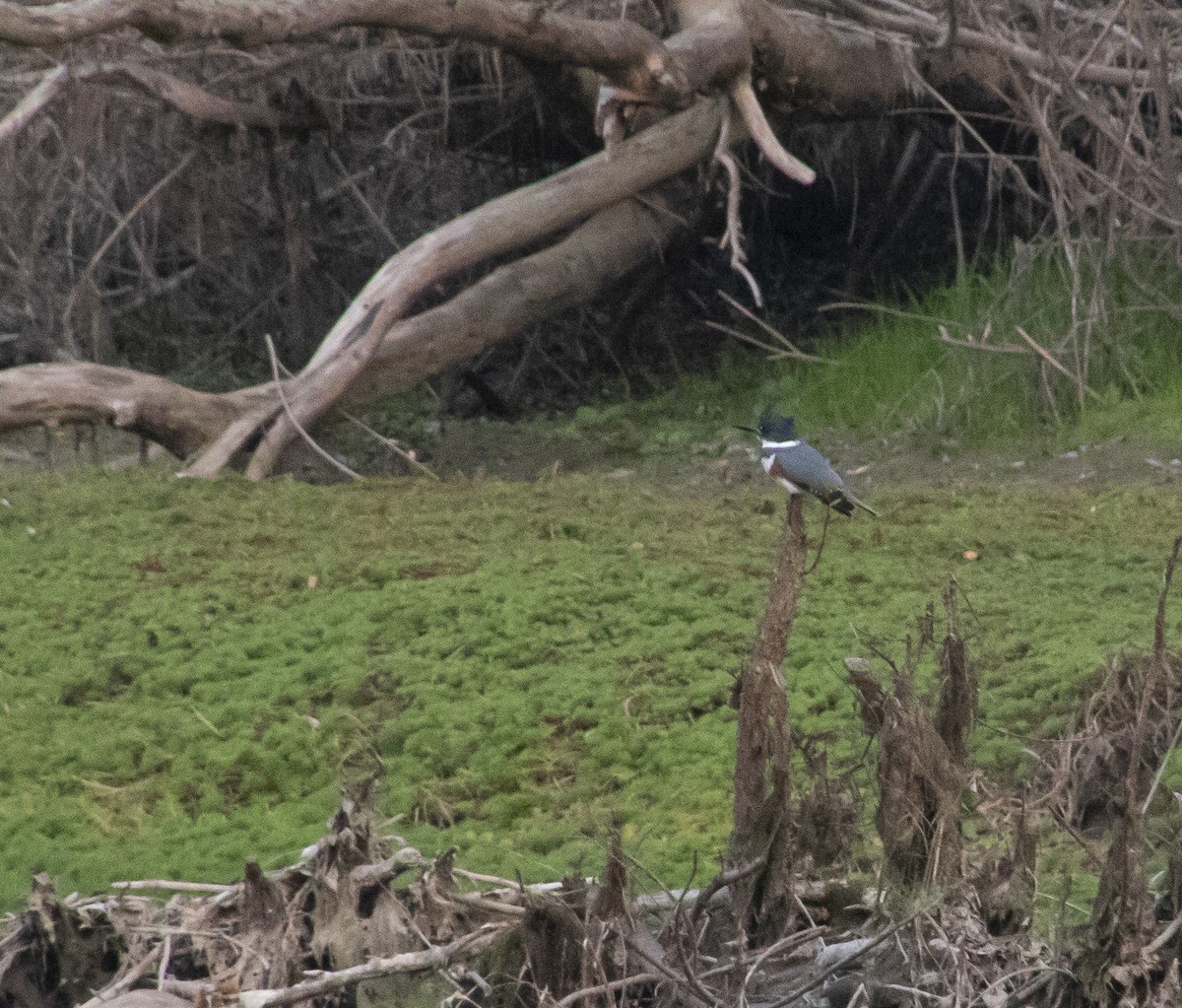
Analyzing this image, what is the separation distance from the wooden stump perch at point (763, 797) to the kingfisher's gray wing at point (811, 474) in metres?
0.65

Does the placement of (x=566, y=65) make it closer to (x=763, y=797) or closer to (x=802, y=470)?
(x=802, y=470)

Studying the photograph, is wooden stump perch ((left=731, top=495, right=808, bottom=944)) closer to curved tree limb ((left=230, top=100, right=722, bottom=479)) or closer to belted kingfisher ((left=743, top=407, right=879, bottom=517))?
belted kingfisher ((left=743, top=407, right=879, bottom=517))

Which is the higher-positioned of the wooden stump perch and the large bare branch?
the large bare branch

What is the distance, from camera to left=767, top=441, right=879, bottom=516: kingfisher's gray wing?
322cm

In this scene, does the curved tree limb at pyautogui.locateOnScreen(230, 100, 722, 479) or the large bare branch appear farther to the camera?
the curved tree limb at pyautogui.locateOnScreen(230, 100, 722, 479)

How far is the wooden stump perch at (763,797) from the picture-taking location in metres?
2.43

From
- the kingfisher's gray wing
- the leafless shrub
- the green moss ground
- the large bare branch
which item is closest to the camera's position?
the leafless shrub

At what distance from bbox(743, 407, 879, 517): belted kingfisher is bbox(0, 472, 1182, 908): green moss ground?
456mm

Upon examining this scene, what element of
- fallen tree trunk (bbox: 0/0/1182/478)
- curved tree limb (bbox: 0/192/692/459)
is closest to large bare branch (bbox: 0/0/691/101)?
fallen tree trunk (bbox: 0/0/1182/478)

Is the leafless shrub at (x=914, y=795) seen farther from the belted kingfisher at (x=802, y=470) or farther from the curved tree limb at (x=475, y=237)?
the curved tree limb at (x=475, y=237)

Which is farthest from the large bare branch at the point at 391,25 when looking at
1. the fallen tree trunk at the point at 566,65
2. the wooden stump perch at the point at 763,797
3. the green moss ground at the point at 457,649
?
the wooden stump perch at the point at 763,797

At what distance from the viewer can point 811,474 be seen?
128 inches

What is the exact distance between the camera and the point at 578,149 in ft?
28.3

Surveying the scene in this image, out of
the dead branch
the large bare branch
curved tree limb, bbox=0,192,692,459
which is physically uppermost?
the large bare branch
